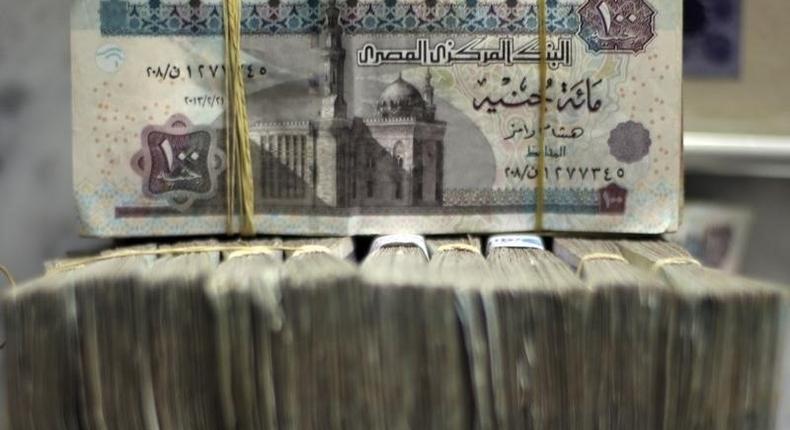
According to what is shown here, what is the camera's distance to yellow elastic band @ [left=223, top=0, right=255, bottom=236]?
54 centimetres

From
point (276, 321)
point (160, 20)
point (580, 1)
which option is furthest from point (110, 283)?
point (580, 1)

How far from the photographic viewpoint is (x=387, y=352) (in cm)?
41

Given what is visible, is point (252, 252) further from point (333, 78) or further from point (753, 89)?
point (753, 89)

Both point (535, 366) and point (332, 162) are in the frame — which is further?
point (332, 162)

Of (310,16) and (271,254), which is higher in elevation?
(310,16)

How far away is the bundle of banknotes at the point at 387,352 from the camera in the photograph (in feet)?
1.32

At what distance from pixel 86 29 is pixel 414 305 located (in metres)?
0.30

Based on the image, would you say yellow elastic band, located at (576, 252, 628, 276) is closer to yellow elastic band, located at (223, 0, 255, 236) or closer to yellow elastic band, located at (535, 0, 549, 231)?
yellow elastic band, located at (535, 0, 549, 231)

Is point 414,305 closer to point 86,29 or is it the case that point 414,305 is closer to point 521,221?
point 521,221

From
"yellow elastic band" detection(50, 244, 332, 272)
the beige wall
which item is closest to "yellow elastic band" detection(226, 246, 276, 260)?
"yellow elastic band" detection(50, 244, 332, 272)

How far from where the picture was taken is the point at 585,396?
1.34 ft

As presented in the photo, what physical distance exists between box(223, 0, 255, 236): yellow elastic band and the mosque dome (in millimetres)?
91

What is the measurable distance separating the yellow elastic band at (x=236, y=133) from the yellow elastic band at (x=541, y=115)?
188 mm

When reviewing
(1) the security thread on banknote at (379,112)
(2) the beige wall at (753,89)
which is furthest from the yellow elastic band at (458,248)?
(2) the beige wall at (753,89)
